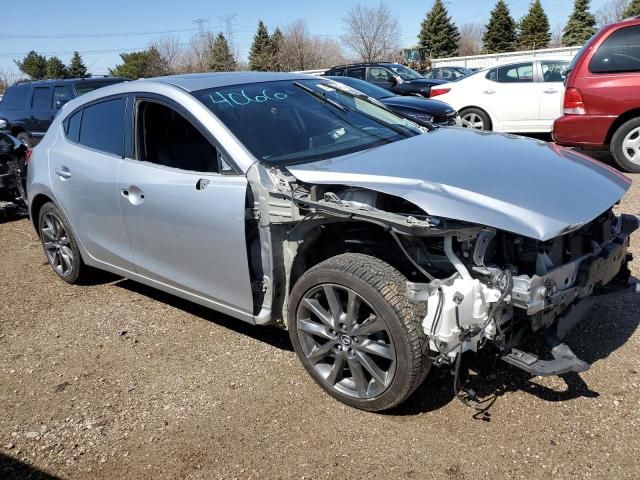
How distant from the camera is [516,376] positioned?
3.18 meters

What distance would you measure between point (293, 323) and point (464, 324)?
996mm

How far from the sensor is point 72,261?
485cm

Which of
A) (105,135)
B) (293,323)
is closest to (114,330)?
(105,135)

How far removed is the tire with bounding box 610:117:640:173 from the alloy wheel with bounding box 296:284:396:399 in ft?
19.1

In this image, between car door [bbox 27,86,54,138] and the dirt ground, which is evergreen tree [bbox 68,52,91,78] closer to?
car door [bbox 27,86,54,138]

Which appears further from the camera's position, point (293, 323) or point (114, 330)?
point (114, 330)

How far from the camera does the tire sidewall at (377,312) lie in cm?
264

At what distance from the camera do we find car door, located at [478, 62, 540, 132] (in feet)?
33.8

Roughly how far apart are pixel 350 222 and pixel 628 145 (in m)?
5.82

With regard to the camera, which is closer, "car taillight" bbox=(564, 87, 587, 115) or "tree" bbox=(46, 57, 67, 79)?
"car taillight" bbox=(564, 87, 587, 115)

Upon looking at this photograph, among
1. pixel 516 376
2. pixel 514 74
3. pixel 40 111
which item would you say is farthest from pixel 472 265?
pixel 40 111

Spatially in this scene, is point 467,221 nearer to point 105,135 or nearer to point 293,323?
point 293,323

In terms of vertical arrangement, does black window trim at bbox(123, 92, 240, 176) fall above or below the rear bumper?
above

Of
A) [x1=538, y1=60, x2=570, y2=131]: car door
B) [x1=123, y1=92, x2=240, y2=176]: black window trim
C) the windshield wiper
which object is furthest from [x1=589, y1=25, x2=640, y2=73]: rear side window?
[x1=123, y1=92, x2=240, y2=176]: black window trim
